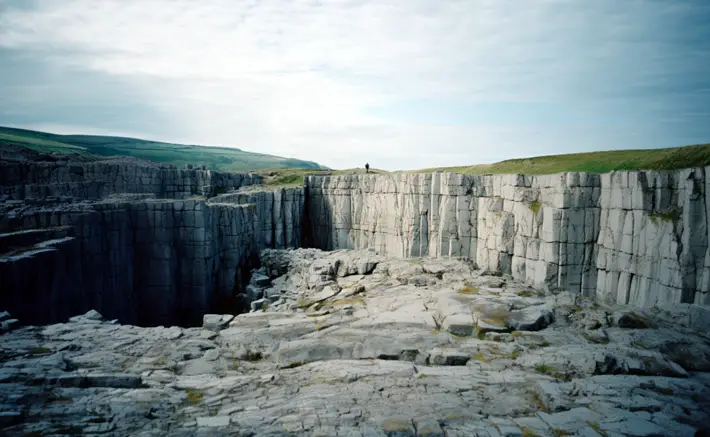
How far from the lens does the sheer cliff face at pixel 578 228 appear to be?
1209 cm

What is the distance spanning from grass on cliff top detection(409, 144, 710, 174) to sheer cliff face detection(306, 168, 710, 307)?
106 inches

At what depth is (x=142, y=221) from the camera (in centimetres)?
1755

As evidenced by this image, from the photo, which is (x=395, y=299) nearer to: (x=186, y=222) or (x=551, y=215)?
(x=551, y=215)

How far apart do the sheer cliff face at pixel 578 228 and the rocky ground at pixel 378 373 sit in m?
1.37

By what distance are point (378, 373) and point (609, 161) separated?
657 inches

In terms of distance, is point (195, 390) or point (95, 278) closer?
point (195, 390)

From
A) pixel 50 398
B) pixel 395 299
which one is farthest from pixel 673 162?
pixel 50 398

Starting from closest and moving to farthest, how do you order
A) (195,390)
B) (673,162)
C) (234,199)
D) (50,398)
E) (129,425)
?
(129,425) → (50,398) → (195,390) → (673,162) → (234,199)

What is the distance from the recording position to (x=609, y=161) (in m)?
20.1

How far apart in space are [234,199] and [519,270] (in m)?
15.5

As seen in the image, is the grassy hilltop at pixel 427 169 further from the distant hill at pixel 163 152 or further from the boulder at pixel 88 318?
the boulder at pixel 88 318

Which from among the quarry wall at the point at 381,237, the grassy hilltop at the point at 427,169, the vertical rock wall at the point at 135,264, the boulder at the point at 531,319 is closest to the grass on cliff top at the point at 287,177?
the grassy hilltop at the point at 427,169

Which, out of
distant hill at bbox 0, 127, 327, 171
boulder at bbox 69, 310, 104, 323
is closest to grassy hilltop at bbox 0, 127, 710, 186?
distant hill at bbox 0, 127, 327, 171

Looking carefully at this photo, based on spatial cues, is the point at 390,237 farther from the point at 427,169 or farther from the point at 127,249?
the point at 127,249
